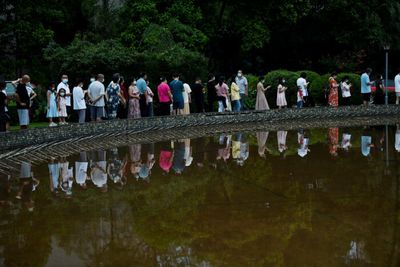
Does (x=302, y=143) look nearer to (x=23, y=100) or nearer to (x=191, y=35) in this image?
(x=23, y=100)

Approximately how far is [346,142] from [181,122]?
6857 mm

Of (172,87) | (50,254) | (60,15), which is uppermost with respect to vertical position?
(60,15)

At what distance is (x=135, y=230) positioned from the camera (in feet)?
24.1

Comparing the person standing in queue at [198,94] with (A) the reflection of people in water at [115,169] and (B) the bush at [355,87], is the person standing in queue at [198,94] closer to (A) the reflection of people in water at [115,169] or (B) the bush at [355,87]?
(B) the bush at [355,87]

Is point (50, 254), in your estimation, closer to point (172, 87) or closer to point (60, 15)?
point (172, 87)

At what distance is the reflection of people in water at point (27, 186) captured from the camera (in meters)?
8.94

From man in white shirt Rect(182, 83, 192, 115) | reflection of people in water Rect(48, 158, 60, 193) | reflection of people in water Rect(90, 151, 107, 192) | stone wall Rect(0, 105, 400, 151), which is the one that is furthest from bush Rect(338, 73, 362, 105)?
reflection of people in water Rect(48, 158, 60, 193)

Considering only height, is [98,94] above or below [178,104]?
above

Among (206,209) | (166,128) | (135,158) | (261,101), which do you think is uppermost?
(261,101)

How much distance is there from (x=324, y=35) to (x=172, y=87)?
18086 millimetres

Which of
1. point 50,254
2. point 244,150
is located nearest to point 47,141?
point 244,150

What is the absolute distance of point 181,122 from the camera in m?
20.8

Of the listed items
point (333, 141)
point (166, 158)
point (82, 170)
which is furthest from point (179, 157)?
point (333, 141)

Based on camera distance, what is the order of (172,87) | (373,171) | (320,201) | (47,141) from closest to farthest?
(320,201) < (373,171) < (47,141) < (172,87)
